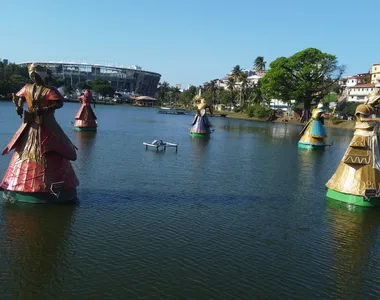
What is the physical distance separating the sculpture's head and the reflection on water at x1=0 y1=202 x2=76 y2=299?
3601 mm

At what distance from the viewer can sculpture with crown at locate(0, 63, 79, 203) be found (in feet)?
38.0

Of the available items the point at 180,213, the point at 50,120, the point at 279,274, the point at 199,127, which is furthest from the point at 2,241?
the point at 199,127

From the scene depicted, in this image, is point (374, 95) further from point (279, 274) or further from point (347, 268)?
point (279, 274)

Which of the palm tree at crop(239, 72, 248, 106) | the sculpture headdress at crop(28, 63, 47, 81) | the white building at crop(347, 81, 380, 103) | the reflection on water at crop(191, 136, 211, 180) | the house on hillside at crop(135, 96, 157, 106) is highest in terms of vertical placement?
the palm tree at crop(239, 72, 248, 106)

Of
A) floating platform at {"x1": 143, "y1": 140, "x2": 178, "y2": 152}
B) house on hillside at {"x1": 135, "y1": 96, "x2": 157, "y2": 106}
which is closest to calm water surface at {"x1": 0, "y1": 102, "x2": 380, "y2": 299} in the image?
floating platform at {"x1": 143, "y1": 140, "x2": 178, "y2": 152}

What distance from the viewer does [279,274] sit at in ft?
28.5

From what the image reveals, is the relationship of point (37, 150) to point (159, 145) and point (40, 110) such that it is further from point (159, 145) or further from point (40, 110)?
point (159, 145)

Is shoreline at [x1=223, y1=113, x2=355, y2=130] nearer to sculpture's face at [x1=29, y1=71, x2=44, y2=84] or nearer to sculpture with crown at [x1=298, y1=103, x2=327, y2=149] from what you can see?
sculpture with crown at [x1=298, y1=103, x2=327, y2=149]

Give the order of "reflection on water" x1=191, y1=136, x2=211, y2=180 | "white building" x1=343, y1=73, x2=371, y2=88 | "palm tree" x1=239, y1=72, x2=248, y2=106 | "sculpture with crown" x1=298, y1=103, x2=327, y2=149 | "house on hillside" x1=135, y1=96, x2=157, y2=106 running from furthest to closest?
"house on hillside" x1=135, y1=96, x2=157, y2=106
"palm tree" x1=239, y1=72, x2=248, y2=106
"white building" x1=343, y1=73, x2=371, y2=88
"sculpture with crown" x1=298, y1=103, x2=327, y2=149
"reflection on water" x1=191, y1=136, x2=211, y2=180

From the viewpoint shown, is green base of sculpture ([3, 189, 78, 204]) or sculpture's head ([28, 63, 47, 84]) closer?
sculpture's head ([28, 63, 47, 84])

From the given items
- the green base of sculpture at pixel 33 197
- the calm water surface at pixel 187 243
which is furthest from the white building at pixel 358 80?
the green base of sculpture at pixel 33 197

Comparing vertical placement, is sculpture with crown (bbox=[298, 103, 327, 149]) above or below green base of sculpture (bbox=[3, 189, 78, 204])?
above

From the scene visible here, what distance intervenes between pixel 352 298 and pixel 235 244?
317 centimetres

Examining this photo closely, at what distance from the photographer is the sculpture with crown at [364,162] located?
13.9 metres
